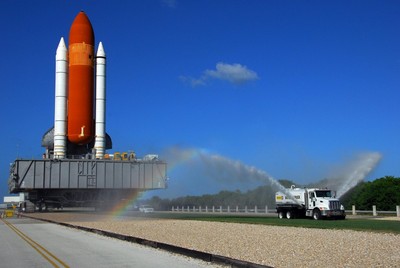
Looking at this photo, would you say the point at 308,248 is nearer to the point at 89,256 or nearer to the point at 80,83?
the point at 89,256

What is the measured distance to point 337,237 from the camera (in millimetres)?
19234

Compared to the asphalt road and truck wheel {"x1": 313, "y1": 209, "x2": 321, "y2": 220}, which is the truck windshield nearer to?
truck wheel {"x1": 313, "y1": 209, "x2": 321, "y2": 220}

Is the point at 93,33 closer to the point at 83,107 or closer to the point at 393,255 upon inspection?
the point at 83,107

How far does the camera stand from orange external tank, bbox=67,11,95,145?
196 feet

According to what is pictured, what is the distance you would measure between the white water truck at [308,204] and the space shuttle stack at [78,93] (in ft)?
99.4

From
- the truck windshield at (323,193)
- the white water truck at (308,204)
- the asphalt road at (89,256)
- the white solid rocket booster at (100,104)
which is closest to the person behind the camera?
the asphalt road at (89,256)

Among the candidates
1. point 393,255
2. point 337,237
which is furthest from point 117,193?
point 393,255

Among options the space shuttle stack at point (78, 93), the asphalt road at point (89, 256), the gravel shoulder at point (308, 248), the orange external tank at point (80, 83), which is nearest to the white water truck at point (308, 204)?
the gravel shoulder at point (308, 248)

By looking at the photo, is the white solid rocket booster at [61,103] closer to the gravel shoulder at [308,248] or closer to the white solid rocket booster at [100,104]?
the white solid rocket booster at [100,104]

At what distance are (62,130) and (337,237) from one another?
46.5 metres

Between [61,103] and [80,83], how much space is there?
3.55m

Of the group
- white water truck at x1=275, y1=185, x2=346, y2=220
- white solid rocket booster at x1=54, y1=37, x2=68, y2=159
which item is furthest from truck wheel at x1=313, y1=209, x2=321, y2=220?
white solid rocket booster at x1=54, y1=37, x2=68, y2=159

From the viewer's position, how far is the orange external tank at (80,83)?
59.8 metres

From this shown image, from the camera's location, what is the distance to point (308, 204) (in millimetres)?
36312
